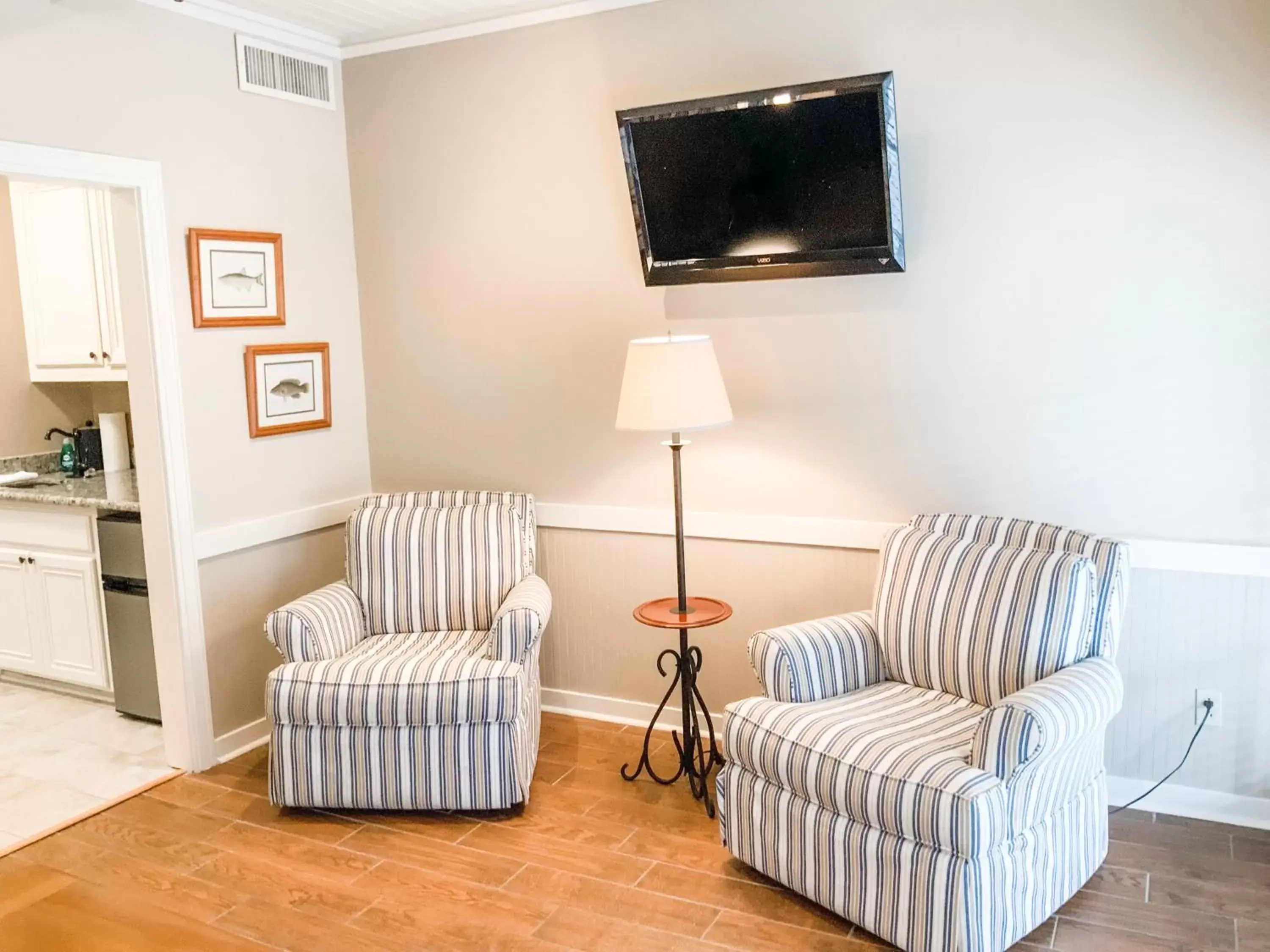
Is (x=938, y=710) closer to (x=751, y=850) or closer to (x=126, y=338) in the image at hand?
(x=751, y=850)

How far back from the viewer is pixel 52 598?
422cm

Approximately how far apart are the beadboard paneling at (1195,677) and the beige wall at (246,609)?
2.89 metres

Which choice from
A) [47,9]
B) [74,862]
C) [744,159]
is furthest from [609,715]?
[47,9]

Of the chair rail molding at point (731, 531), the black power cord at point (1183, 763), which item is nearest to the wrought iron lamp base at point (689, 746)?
the chair rail molding at point (731, 531)

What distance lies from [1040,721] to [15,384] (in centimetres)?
449

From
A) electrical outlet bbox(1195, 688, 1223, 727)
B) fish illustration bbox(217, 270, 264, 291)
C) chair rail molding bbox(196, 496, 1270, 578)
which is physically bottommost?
electrical outlet bbox(1195, 688, 1223, 727)

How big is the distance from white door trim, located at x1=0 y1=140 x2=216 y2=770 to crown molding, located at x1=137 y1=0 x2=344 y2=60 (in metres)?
0.54

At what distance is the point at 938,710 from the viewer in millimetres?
2766

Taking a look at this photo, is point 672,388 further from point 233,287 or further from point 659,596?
point 233,287

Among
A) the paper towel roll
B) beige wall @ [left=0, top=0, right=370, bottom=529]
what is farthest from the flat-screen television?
the paper towel roll

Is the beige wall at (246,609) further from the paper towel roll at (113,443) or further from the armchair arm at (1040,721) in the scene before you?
the armchair arm at (1040,721)

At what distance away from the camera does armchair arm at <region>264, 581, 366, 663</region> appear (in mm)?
3271

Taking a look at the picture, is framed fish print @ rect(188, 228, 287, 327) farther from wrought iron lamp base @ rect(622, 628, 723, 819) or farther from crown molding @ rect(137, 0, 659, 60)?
wrought iron lamp base @ rect(622, 628, 723, 819)

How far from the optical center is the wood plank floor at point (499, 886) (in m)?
2.57
